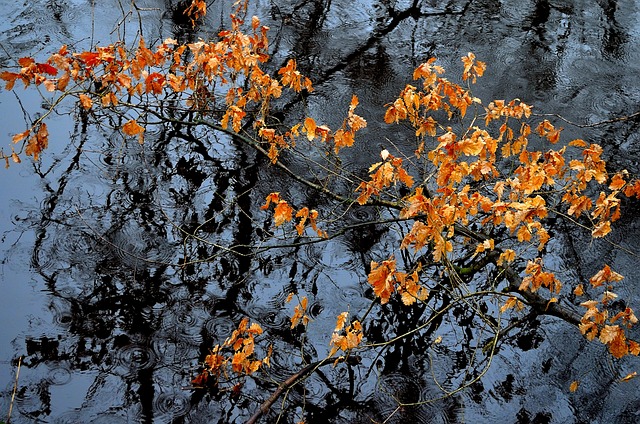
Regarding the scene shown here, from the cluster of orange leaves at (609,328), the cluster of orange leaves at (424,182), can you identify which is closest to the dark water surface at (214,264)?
the cluster of orange leaves at (424,182)

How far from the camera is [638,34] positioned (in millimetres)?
9305

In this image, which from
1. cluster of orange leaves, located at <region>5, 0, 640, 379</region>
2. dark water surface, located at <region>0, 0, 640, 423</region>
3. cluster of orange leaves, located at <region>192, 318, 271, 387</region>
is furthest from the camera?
dark water surface, located at <region>0, 0, 640, 423</region>

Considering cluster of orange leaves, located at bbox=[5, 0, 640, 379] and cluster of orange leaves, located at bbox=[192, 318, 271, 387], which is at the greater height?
cluster of orange leaves, located at bbox=[5, 0, 640, 379]

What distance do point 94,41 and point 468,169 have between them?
196 inches

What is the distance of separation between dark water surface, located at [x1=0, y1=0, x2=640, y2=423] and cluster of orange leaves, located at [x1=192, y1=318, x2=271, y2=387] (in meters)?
0.12

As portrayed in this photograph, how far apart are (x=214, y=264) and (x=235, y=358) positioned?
4.33 ft

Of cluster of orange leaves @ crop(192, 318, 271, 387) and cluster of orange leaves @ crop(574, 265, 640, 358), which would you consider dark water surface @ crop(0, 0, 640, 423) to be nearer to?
cluster of orange leaves @ crop(192, 318, 271, 387)

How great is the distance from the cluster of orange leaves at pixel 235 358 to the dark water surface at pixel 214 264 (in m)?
0.12

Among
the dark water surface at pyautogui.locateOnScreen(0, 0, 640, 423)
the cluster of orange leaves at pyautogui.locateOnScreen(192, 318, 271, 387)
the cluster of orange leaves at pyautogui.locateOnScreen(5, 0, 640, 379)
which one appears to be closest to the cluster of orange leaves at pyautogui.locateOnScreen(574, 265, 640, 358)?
the cluster of orange leaves at pyautogui.locateOnScreen(5, 0, 640, 379)

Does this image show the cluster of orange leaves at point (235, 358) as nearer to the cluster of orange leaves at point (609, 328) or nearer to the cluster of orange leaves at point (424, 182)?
the cluster of orange leaves at point (424, 182)

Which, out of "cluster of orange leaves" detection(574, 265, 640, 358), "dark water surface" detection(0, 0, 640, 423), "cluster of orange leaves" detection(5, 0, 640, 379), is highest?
"cluster of orange leaves" detection(5, 0, 640, 379)

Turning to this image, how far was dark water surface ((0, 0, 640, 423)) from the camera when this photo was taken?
5.11 m

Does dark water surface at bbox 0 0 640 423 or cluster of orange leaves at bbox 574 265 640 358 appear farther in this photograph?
dark water surface at bbox 0 0 640 423

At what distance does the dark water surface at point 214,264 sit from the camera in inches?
201
